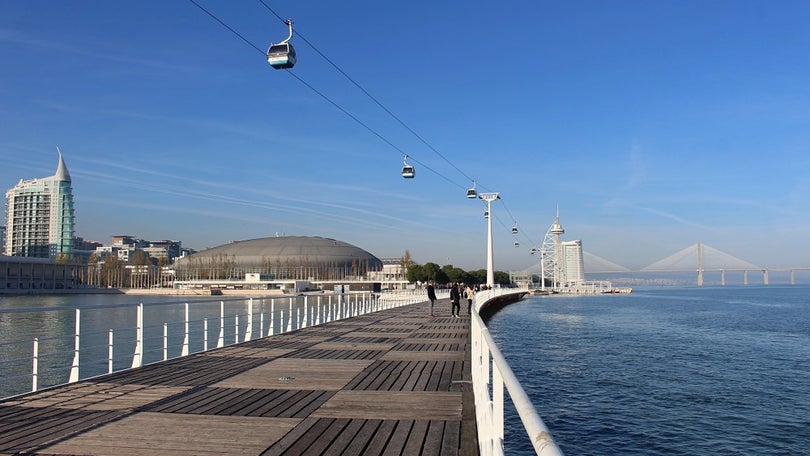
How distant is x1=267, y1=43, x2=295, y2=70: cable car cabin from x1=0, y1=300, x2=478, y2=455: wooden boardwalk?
5.07 meters

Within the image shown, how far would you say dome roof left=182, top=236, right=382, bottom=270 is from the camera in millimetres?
177875

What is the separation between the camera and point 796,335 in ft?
118

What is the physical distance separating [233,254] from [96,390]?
18004cm

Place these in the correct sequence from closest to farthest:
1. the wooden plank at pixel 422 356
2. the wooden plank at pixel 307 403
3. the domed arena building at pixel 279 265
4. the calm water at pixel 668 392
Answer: the wooden plank at pixel 307 403, the wooden plank at pixel 422 356, the calm water at pixel 668 392, the domed arena building at pixel 279 265

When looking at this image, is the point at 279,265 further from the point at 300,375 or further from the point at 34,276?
the point at 300,375

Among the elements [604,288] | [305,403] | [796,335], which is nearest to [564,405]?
[305,403]

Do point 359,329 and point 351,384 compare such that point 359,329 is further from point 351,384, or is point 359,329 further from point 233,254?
point 233,254

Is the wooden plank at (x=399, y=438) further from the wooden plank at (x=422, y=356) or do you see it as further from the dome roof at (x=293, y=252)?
the dome roof at (x=293, y=252)

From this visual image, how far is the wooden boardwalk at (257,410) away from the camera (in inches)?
212

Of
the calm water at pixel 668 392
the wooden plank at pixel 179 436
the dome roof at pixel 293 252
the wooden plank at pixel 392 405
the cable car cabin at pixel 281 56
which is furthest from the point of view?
the dome roof at pixel 293 252

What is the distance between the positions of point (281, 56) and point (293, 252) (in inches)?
6895

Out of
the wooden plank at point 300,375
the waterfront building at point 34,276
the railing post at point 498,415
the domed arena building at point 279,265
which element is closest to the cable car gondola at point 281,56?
the wooden plank at point 300,375

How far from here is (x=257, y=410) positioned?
6.88 m

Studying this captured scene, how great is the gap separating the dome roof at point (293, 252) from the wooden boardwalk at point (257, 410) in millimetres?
160066
